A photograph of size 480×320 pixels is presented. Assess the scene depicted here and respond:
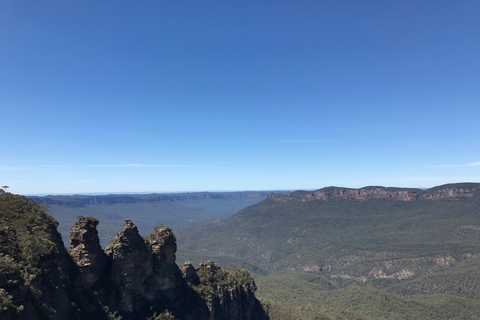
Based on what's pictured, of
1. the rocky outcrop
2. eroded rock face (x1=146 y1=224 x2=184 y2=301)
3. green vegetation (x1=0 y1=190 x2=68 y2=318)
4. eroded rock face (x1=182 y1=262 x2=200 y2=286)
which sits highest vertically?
green vegetation (x1=0 y1=190 x2=68 y2=318)

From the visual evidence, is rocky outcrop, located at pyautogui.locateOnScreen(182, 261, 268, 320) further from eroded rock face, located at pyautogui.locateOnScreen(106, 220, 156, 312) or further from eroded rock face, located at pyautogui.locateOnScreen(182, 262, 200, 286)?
eroded rock face, located at pyautogui.locateOnScreen(106, 220, 156, 312)

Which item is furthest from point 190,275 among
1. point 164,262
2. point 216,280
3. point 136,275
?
point 136,275

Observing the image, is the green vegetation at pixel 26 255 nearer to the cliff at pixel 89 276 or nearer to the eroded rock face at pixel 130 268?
the cliff at pixel 89 276

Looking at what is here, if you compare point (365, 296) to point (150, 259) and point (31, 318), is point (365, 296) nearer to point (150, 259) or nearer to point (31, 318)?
point (150, 259)

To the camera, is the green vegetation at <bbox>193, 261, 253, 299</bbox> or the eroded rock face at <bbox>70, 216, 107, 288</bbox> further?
the green vegetation at <bbox>193, 261, 253, 299</bbox>

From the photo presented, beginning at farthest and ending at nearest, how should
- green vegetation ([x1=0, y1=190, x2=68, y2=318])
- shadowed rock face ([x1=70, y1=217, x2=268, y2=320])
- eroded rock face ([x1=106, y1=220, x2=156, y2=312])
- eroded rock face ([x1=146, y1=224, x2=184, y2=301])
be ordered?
eroded rock face ([x1=146, y1=224, x2=184, y2=301])
eroded rock face ([x1=106, y1=220, x2=156, y2=312])
shadowed rock face ([x1=70, y1=217, x2=268, y2=320])
green vegetation ([x1=0, y1=190, x2=68, y2=318])

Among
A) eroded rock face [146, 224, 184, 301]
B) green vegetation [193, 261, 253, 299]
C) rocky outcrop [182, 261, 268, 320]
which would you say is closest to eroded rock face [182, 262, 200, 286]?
rocky outcrop [182, 261, 268, 320]

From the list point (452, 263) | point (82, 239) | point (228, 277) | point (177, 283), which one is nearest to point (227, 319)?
point (228, 277)

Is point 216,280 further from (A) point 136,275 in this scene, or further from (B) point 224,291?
(A) point 136,275

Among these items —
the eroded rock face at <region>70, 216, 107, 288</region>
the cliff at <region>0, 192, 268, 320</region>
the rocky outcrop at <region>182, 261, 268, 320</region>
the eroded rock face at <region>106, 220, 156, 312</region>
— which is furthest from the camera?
the rocky outcrop at <region>182, 261, 268, 320</region>
